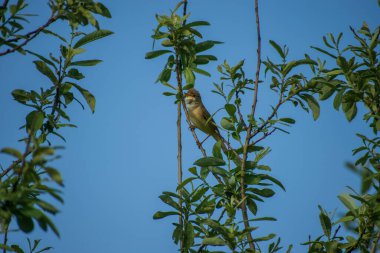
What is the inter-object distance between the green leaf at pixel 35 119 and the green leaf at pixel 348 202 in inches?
87.7

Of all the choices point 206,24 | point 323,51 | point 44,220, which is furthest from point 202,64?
point 44,220

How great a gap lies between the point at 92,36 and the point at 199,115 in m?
5.32

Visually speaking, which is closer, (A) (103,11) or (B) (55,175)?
(B) (55,175)

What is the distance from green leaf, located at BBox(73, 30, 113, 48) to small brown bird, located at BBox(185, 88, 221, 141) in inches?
198

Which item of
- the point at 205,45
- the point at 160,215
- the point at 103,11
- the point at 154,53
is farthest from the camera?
the point at 154,53

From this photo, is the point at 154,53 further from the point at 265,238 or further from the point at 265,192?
the point at 265,238

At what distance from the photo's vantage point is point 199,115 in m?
8.76

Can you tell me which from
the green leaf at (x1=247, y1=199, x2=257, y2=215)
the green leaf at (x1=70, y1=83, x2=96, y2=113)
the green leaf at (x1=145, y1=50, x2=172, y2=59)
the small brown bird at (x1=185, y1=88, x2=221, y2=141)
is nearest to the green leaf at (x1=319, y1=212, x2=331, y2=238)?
the green leaf at (x1=247, y1=199, x2=257, y2=215)

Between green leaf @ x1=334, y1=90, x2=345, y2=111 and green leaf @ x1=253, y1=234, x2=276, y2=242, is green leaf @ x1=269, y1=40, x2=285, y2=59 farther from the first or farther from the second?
green leaf @ x1=253, y1=234, x2=276, y2=242

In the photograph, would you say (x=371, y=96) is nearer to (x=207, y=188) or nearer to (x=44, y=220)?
(x=207, y=188)

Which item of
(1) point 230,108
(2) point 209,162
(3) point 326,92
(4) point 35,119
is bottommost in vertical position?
(2) point 209,162

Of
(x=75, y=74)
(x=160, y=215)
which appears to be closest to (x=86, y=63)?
(x=75, y=74)

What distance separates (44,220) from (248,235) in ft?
4.85

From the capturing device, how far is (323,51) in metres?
3.76
